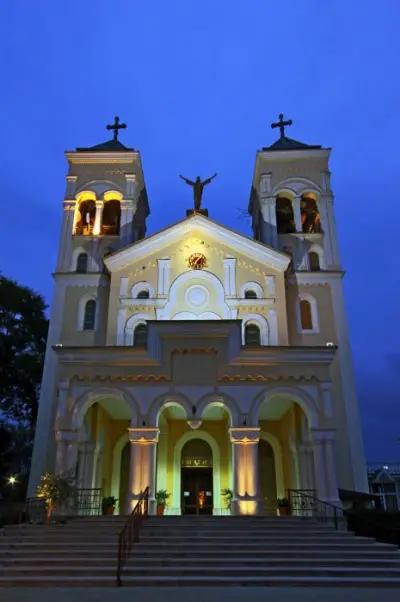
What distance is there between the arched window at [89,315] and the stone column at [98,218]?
430 centimetres

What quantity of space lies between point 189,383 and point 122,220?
41.0ft

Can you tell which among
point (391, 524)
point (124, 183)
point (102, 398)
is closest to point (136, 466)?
point (102, 398)

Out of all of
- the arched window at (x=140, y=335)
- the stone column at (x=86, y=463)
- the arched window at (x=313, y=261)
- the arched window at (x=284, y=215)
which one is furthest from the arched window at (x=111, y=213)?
the stone column at (x=86, y=463)

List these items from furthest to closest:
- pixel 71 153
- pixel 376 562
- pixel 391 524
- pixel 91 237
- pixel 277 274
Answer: pixel 71 153, pixel 91 237, pixel 277 274, pixel 391 524, pixel 376 562

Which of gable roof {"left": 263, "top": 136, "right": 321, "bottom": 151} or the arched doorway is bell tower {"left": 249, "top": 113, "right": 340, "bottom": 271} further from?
the arched doorway

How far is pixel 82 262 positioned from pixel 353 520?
18.0 meters

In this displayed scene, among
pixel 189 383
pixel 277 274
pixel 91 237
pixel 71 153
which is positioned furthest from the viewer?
pixel 71 153

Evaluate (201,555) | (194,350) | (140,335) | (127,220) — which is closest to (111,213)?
(127,220)

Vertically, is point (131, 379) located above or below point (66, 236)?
below

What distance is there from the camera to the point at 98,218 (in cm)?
2852

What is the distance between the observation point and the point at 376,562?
38.5 feet

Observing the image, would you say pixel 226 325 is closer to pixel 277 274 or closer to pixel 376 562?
pixel 277 274

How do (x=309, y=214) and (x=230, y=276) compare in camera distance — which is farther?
(x=309, y=214)

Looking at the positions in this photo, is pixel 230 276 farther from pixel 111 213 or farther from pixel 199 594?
pixel 199 594
